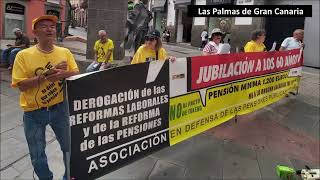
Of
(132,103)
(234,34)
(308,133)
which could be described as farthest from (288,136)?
(234,34)

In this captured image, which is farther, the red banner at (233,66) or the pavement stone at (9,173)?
the red banner at (233,66)

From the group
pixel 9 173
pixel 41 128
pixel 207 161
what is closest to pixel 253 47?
pixel 207 161

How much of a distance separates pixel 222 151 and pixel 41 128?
2.66 metres

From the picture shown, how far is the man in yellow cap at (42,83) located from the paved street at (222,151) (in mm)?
763

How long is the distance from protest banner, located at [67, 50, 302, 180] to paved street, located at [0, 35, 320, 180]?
16.2 inches

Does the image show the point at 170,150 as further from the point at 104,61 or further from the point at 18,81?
the point at 104,61

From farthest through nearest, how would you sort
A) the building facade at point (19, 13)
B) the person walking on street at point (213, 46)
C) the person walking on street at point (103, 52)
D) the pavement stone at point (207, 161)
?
the building facade at point (19, 13)
the person walking on street at point (103, 52)
the person walking on street at point (213, 46)
the pavement stone at point (207, 161)

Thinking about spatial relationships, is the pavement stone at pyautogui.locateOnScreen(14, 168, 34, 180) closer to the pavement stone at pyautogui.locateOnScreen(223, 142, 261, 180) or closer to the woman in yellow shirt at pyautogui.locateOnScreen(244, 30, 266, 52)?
the pavement stone at pyautogui.locateOnScreen(223, 142, 261, 180)

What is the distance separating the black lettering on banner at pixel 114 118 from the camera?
3.18 m

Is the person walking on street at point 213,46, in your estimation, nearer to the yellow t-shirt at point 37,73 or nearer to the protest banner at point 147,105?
the protest banner at point 147,105

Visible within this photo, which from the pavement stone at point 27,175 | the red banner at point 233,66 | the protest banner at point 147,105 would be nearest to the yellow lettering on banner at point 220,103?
the protest banner at point 147,105

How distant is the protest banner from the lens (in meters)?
3.22

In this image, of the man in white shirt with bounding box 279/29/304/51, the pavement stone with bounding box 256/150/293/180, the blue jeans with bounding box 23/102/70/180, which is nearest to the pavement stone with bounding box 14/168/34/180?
the blue jeans with bounding box 23/102/70/180

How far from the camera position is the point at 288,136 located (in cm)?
627
